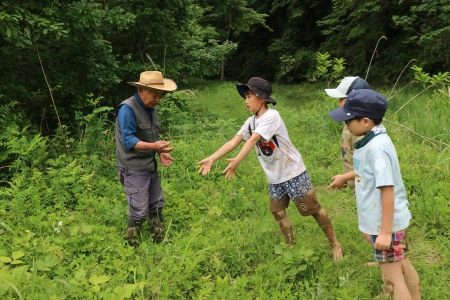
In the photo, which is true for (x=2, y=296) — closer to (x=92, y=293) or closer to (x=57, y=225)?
(x=92, y=293)

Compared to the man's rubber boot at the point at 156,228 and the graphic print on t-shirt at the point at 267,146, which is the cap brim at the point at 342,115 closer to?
the graphic print on t-shirt at the point at 267,146

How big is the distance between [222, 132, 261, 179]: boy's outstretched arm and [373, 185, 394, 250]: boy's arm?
3.46 feet

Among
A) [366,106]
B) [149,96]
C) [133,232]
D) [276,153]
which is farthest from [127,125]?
[366,106]

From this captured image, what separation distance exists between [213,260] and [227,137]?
392 centimetres

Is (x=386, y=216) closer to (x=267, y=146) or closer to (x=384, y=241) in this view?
(x=384, y=241)

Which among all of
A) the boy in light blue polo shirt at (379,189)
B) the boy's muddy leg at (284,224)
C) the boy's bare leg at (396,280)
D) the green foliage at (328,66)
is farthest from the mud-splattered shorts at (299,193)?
the green foliage at (328,66)

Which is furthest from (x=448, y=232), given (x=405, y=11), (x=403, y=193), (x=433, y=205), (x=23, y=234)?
(x=405, y=11)

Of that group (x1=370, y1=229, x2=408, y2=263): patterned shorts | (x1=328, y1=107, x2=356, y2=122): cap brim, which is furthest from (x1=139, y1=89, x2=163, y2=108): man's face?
(x1=370, y1=229, x2=408, y2=263): patterned shorts

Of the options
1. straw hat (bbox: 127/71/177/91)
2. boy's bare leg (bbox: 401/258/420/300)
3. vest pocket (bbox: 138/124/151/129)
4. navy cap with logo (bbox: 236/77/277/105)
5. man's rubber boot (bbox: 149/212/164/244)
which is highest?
navy cap with logo (bbox: 236/77/277/105)

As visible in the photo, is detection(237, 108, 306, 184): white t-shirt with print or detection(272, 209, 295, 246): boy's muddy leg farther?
detection(272, 209, 295, 246): boy's muddy leg

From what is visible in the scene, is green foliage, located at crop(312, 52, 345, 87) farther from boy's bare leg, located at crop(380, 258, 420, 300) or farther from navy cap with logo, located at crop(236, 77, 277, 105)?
boy's bare leg, located at crop(380, 258, 420, 300)

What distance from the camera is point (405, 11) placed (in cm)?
1469

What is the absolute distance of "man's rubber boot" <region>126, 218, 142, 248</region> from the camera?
12.0 feet

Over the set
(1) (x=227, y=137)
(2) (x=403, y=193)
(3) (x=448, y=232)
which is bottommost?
(1) (x=227, y=137)
